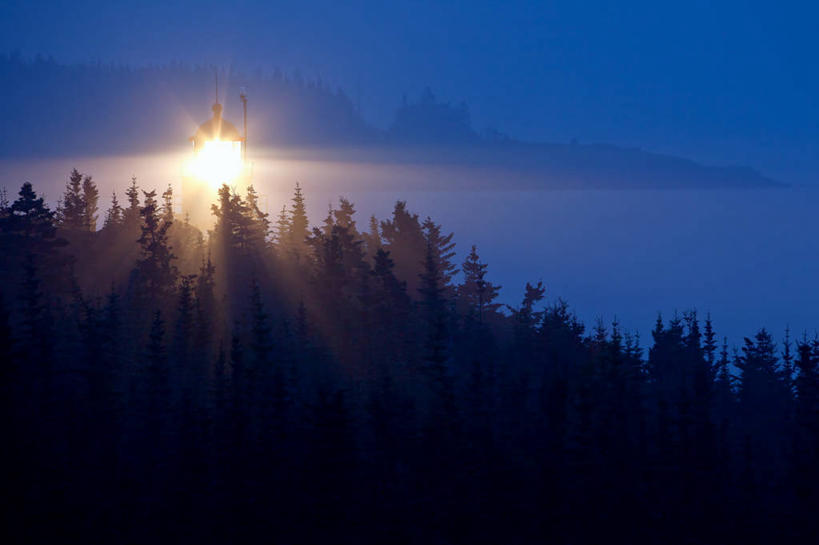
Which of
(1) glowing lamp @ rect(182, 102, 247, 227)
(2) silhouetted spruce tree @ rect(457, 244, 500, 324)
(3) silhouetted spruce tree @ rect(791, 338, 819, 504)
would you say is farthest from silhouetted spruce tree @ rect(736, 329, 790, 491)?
(1) glowing lamp @ rect(182, 102, 247, 227)

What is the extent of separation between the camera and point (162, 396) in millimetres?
43094

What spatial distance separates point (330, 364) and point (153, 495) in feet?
46.5

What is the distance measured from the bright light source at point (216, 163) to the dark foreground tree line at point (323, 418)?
12906mm

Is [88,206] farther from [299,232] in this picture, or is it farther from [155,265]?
[155,265]

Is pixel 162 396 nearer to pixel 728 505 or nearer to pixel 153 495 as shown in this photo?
pixel 153 495

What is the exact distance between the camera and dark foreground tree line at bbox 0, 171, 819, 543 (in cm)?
4056

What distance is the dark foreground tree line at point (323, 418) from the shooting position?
40562 millimetres

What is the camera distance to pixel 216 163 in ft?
251

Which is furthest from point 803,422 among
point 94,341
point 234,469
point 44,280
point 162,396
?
point 44,280

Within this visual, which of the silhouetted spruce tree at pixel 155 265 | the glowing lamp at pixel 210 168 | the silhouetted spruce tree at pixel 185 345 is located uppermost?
the glowing lamp at pixel 210 168

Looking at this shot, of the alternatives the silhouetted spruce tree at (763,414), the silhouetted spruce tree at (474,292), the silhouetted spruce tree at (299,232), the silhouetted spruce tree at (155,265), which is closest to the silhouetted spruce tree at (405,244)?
the silhouetted spruce tree at (474,292)

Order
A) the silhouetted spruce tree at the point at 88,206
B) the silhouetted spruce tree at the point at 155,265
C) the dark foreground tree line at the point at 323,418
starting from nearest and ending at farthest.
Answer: the dark foreground tree line at the point at 323,418
the silhouetted spruce tree at the point at 155,265
the silhouetted spruce tree at the point at 88,206

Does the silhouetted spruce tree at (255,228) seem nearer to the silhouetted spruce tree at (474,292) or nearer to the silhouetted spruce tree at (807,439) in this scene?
the silhouetted spruce tree at (474,292)

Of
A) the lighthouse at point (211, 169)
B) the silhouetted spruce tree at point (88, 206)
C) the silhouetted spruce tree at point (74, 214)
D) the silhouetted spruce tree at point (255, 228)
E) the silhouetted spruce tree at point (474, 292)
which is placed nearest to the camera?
the silhouetted spruce tree at point (255, 228)
